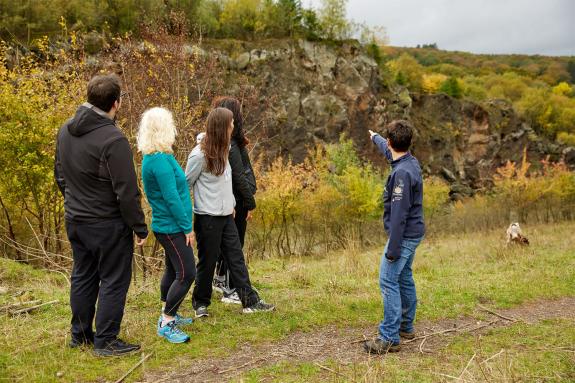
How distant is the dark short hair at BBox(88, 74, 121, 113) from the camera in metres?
4.29

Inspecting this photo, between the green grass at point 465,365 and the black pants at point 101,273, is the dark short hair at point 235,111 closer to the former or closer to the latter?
the black pants at point 101,273

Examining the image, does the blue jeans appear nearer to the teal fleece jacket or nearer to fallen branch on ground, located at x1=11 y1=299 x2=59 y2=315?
the teal fleece jacket

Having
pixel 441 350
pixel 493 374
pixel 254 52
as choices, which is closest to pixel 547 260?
pixel 441 350

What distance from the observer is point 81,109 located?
4340 millimetres

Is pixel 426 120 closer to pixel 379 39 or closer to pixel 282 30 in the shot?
pixel 379 39

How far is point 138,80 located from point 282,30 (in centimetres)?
4387

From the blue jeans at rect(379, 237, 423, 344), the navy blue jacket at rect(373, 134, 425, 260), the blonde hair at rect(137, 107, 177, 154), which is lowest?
the blue jeans at rect(379, 237, 423, 344)

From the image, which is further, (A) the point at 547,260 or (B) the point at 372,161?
(B) the point at 372,161

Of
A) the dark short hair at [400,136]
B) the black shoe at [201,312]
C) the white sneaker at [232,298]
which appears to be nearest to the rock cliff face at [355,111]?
the white sneaker at [232,298]

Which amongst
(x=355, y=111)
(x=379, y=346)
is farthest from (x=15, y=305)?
(x=355, y=111)

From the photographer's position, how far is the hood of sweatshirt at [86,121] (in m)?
4.29

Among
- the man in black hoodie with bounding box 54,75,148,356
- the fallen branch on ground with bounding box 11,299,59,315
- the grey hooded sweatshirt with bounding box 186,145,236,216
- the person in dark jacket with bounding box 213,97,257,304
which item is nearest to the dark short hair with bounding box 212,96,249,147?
the person in dark jacket with bounding box 213,97,257,304

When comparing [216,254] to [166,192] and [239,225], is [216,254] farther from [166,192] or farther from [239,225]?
[166,192]

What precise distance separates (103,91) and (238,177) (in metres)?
1.92
